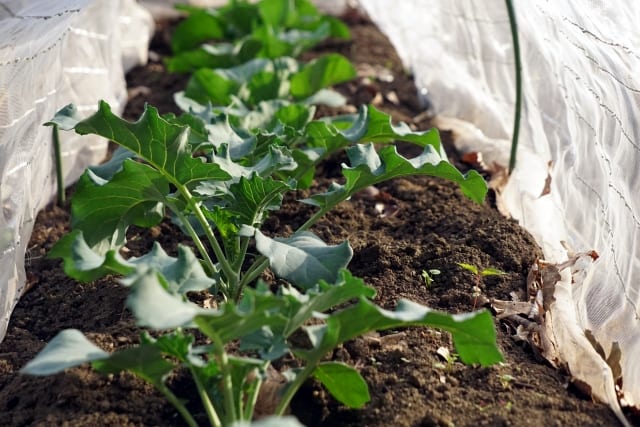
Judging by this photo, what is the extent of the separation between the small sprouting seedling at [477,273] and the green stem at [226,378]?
91 cm

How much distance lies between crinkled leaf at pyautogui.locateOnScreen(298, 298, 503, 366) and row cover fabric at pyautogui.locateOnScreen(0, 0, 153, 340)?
109 centimetres

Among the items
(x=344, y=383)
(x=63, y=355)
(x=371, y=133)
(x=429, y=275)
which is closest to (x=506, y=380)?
(x=344, y=383)

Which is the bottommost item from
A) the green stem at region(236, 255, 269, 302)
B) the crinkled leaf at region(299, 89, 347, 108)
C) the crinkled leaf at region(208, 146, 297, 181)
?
the crinkled leaf at region(299, 89, 347, 108)

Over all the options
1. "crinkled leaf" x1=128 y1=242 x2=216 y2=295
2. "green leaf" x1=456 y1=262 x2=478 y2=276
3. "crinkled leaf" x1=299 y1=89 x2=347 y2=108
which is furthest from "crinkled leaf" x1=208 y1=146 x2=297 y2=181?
"crinkled leaf" x1=299 y1=89 x2=347 y2=108

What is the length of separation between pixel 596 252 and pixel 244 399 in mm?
1151

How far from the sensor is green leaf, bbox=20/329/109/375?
1.73m

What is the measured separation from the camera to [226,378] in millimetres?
1821

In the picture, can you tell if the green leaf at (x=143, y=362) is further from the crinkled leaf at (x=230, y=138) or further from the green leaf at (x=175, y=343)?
the crinkled leaf at (x=230, y=138)

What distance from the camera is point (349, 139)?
2.71 meters

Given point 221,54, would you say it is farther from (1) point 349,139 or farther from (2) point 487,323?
(2) point 487,323

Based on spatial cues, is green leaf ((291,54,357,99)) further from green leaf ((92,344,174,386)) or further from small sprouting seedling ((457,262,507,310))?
green leaf ((92,344,174,386))

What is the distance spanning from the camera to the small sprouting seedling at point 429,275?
8.61 ft

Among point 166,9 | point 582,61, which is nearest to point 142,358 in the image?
point 582,61

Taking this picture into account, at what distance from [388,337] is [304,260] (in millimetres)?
330
